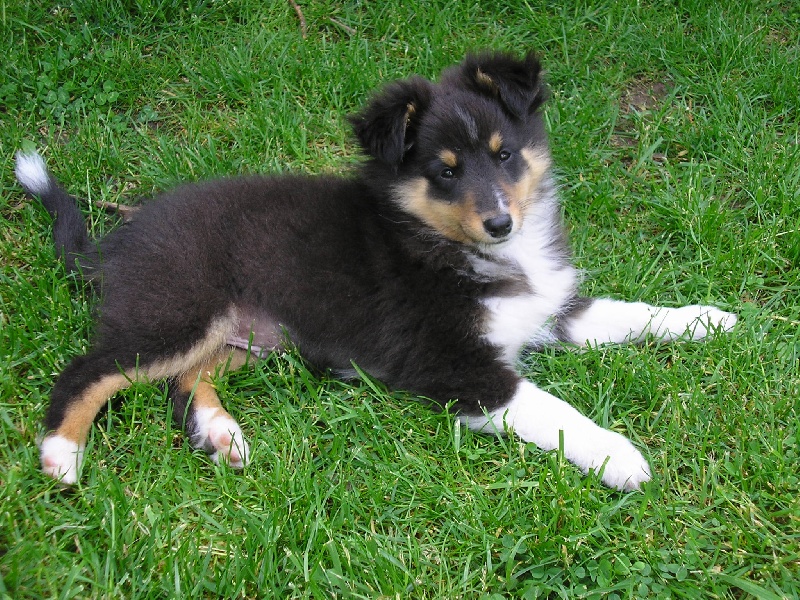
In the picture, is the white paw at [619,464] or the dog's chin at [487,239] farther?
the dog's chin at [487,239]

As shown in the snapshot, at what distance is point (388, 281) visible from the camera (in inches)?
126

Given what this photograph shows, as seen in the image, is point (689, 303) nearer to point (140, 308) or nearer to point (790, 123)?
point (790, 123)

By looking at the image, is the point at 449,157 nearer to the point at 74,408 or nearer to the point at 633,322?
the point at 633,322

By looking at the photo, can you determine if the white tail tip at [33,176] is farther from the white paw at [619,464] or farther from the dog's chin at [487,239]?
the white paw at [619,464]

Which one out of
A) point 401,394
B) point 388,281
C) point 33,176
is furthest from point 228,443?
point 33,176

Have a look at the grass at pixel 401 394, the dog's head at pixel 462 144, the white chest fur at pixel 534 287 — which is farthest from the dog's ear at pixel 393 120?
the grass at pixel 401 394

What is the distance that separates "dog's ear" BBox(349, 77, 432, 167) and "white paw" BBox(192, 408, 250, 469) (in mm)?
1247

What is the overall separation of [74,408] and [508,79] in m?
2.17

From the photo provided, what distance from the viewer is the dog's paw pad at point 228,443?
117 inches

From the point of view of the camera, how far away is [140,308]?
10.3ft

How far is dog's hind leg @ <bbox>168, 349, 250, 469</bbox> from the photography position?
298cm

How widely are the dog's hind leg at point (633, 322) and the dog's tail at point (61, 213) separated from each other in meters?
2.20

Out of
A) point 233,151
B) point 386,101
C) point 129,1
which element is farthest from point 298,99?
point 386,101

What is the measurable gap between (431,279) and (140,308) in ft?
3.94
